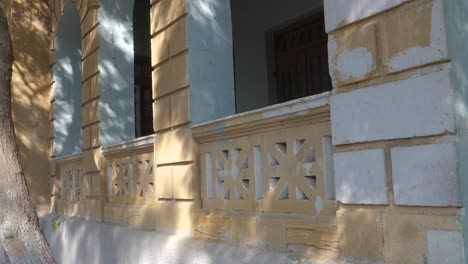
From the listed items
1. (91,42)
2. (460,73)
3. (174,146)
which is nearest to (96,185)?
(91,42)

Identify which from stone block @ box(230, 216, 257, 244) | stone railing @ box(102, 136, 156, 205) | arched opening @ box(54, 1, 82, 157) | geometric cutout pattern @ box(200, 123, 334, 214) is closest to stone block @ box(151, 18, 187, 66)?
stone railing @ box(102, 136, 156, 205)

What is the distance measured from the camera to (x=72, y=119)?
30.3ft

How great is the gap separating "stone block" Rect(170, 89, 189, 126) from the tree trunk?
4.66ft

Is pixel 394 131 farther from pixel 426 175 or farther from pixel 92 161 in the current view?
pixel 92 161

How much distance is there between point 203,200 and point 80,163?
3.75 m

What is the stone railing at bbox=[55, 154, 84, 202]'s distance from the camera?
26.7ft

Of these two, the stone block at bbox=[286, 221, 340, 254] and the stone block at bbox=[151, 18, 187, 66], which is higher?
the stone block at bbox=[151, 18, 187, 66]

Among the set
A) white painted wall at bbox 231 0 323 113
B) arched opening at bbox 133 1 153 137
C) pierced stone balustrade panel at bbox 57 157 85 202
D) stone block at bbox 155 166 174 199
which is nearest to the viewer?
stone block at bbox 155 166 174 199

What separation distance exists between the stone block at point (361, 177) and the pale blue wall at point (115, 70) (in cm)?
441

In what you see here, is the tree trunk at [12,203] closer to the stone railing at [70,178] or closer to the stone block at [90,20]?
the stone block at [90,20]

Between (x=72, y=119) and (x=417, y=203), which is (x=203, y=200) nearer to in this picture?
(x=417, y=203)

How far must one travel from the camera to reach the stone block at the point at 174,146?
16.4 ft

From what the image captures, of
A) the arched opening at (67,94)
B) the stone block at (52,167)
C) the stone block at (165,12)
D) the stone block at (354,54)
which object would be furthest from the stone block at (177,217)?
the stone block at (52,167)

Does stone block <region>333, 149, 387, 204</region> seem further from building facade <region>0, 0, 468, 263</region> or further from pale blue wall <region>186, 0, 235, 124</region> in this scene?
pale blue wall <region>186, 0, 235, 124</region>
